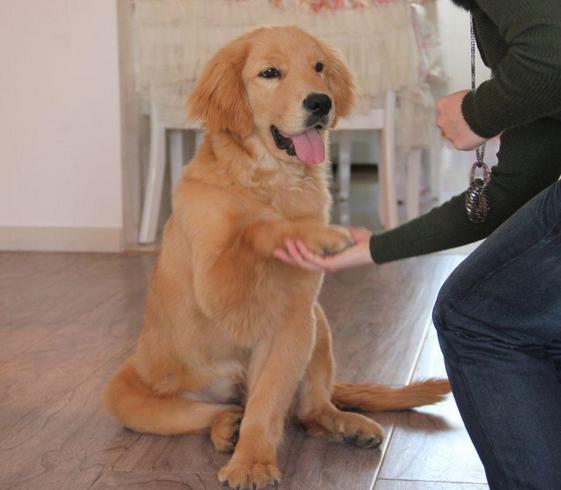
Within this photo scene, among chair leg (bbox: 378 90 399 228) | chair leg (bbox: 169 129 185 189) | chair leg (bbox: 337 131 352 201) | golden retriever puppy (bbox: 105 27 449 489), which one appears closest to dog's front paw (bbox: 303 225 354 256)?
golden retriever puppy (bbox: 105 27 449 489)

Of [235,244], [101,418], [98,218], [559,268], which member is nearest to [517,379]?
[559,268]

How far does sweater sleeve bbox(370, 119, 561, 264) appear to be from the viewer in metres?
1.67

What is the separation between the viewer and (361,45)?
4.41 m

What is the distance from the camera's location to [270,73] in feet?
7.39

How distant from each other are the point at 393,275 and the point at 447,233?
7.80 ft

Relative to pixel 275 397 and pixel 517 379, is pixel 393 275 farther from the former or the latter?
pixel 517 379

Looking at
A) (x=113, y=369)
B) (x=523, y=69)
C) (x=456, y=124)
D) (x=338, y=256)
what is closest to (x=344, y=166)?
(x=113, y=369)

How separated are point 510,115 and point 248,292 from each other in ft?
2.40

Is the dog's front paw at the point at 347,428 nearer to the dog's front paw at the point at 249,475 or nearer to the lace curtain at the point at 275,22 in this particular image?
the dog's front paw at the point at 249,475

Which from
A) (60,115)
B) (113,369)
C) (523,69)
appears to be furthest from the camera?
(60,115)

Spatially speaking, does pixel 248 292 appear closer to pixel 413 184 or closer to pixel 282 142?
pixel 282 142

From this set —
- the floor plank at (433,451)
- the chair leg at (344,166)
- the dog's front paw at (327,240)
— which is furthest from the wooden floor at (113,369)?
the chair leg at (344,166)

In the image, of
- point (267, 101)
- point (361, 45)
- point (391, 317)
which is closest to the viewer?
point (267, 101)

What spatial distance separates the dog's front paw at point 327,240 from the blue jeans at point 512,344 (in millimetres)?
228
